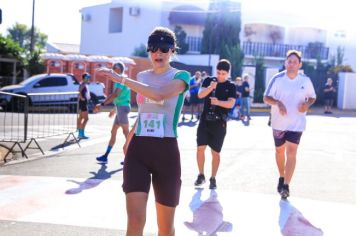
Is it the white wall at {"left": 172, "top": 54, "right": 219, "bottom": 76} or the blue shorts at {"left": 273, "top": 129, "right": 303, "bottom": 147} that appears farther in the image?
the white wall at {"left": 172, "top": 54, "right": 219, "bottom": 76}

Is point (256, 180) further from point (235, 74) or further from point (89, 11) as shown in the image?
point (89, 11)

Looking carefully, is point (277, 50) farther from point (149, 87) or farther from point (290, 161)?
point (149, 87)

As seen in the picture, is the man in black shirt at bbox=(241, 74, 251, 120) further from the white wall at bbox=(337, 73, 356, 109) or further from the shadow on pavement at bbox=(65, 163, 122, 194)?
the white wall at bbox=(337, 73, 356, 109)

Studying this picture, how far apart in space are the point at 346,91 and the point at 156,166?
2850cm

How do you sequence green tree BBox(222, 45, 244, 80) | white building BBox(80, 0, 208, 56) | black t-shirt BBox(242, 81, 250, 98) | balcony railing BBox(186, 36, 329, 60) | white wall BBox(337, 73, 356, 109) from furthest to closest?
white building BBox(80, 0, 208, 56), balcony railing BBox(186, 36, 329, 60), green tree BBox(222, 45, 244, 80), white wall BBox(337, 73, 356, 109), black t-shirt BBox(242, 81, 250, 98)

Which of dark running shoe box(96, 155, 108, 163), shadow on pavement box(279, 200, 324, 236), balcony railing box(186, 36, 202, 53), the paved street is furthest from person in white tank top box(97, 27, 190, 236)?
balcony railing box(186, 36, 202, 53)

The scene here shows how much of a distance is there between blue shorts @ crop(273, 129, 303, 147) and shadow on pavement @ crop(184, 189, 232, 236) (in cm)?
116

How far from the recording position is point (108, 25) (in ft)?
139

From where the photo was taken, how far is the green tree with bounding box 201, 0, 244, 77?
118 feet

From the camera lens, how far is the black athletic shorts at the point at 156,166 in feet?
12.8

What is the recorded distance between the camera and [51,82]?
21.5 meters

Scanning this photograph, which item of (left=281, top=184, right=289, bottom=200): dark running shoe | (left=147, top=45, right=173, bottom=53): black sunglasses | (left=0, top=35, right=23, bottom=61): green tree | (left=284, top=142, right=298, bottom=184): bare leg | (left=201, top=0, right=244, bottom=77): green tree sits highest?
(left=201, top=0, right=244, bottom=77): green tree

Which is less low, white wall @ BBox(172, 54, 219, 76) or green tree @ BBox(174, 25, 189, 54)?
green tree @ BBox(174, 25, 189, 54)

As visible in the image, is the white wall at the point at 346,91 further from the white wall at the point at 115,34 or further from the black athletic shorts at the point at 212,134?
the black athletic shorts at the point at 212,134
